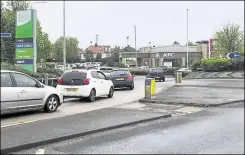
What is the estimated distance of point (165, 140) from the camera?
8086 mm

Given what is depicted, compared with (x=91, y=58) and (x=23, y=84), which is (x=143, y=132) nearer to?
(x=23, y=84)

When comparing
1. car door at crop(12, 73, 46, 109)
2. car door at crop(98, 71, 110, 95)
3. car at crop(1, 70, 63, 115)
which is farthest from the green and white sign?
car door at crop(12, 73, 46, 109)

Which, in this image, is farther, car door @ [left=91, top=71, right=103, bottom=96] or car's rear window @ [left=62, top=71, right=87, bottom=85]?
car door @ [left=91, top=71, right=103, bottom=96]

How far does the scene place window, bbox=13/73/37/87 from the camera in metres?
11.0

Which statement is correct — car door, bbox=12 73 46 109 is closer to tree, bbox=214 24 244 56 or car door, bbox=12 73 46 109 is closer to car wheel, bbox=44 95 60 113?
car wheel, bbox=44 95 60 113

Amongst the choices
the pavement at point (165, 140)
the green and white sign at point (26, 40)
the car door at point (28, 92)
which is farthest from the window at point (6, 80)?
the green and white sign at point (26, 40)

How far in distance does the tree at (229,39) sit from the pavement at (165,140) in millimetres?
57707

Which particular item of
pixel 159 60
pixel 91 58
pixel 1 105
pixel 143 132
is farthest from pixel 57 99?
pixel 91 58

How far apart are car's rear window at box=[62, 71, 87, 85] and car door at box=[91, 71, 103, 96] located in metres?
0.66

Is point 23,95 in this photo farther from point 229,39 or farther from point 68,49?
point 68,49

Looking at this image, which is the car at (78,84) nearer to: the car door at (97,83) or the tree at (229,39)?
the car door at (97,83)

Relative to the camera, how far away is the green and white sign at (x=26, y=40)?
72.1 ft

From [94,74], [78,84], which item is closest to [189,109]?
[78,84]

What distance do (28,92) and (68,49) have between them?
88.6 meters
